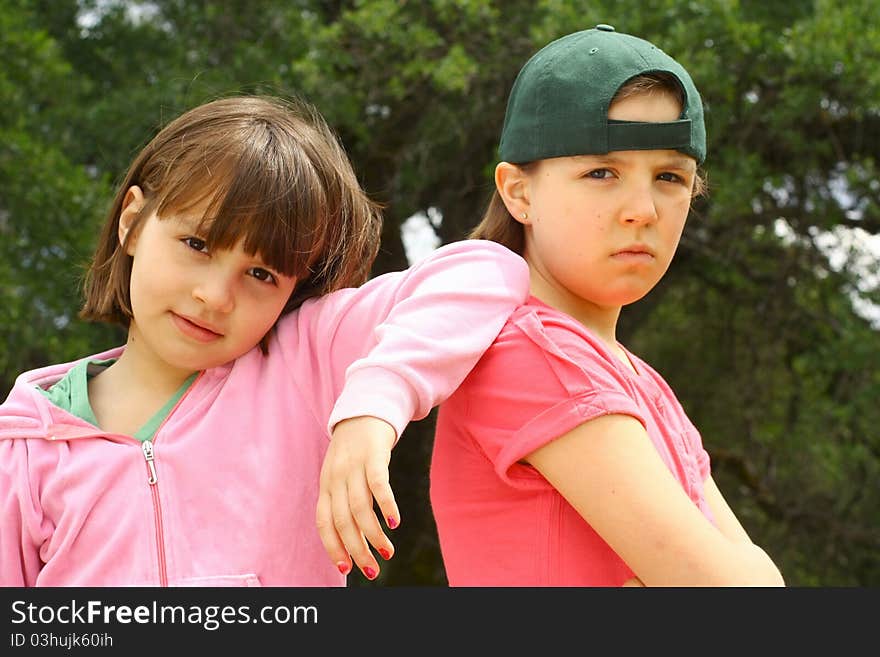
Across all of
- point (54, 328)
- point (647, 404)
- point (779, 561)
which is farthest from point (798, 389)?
point (647, 404)

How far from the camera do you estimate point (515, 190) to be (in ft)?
6.02

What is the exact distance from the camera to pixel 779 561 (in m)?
6.47

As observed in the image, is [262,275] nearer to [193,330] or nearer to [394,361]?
[193,330]

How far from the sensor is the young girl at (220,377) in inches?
67.3

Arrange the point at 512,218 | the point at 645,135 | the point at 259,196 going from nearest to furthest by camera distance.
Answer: the point at 645,135 → the point at 259,196 → the point at 512,218

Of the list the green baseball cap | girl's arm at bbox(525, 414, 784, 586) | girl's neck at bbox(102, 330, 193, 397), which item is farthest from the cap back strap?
girl's neck at bbox(102, 330, 193, 397)

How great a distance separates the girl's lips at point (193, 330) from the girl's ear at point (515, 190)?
0.51 m

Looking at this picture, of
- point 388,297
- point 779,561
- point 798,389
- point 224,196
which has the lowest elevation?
point 779,561

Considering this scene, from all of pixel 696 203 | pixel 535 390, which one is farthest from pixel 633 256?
pixel 696 203

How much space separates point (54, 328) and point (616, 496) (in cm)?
404

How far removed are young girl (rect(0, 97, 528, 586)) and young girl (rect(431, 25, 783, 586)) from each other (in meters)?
0.10

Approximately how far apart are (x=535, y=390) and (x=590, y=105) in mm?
432

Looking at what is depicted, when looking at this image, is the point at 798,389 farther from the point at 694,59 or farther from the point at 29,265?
the point at 29,265

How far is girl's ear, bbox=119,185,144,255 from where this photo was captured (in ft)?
6.28
